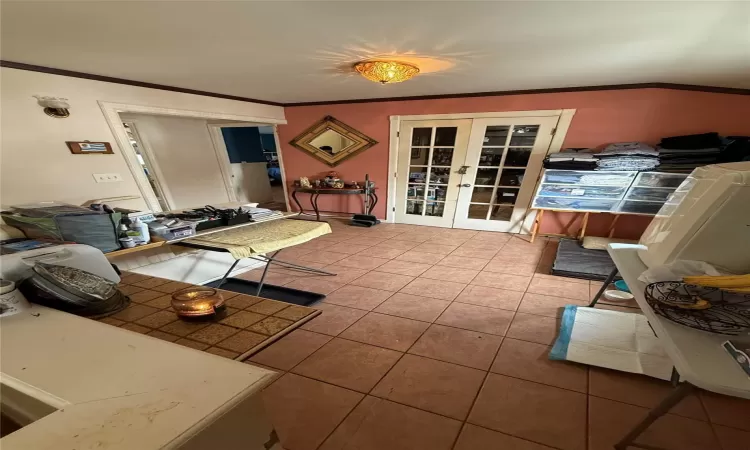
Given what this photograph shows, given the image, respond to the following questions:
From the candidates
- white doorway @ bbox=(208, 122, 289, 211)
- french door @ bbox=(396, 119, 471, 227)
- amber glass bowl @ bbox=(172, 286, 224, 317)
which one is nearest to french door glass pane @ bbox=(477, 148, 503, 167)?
french door @ bbox=(396, 119, 471, 227)

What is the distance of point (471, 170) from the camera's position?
4078 millimetres

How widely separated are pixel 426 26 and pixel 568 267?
2.61m

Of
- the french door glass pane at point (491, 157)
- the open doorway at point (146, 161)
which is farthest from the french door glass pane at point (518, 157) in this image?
the open doorway at point (146, 161)

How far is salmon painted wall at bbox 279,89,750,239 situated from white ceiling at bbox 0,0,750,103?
28 centimetres


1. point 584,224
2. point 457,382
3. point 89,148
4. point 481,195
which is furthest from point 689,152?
point 89,148

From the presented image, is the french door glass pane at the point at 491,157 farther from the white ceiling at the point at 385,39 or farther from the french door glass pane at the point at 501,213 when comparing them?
the white ceiling at the point at 385,39

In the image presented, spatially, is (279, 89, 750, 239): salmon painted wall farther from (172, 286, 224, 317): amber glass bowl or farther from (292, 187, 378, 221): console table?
(172, 286, 224, 317): amber glass bowl

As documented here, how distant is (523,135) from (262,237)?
3.60 meters

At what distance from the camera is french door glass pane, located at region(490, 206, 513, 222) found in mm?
4082

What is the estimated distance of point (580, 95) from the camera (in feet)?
10.9

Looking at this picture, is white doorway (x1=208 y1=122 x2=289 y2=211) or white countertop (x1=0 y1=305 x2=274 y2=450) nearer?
white countertop (x1=0 y1=305 x2=274 y2=450)

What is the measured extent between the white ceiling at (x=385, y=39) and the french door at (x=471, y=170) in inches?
39.3

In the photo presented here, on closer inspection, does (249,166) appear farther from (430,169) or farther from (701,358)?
(701,358)

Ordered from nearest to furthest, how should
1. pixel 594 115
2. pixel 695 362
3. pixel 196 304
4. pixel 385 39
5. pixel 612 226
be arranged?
pixel 695 362 → pixel 196 304 → pixel 385 39 → pixel 594 115 → pixel 612 226
